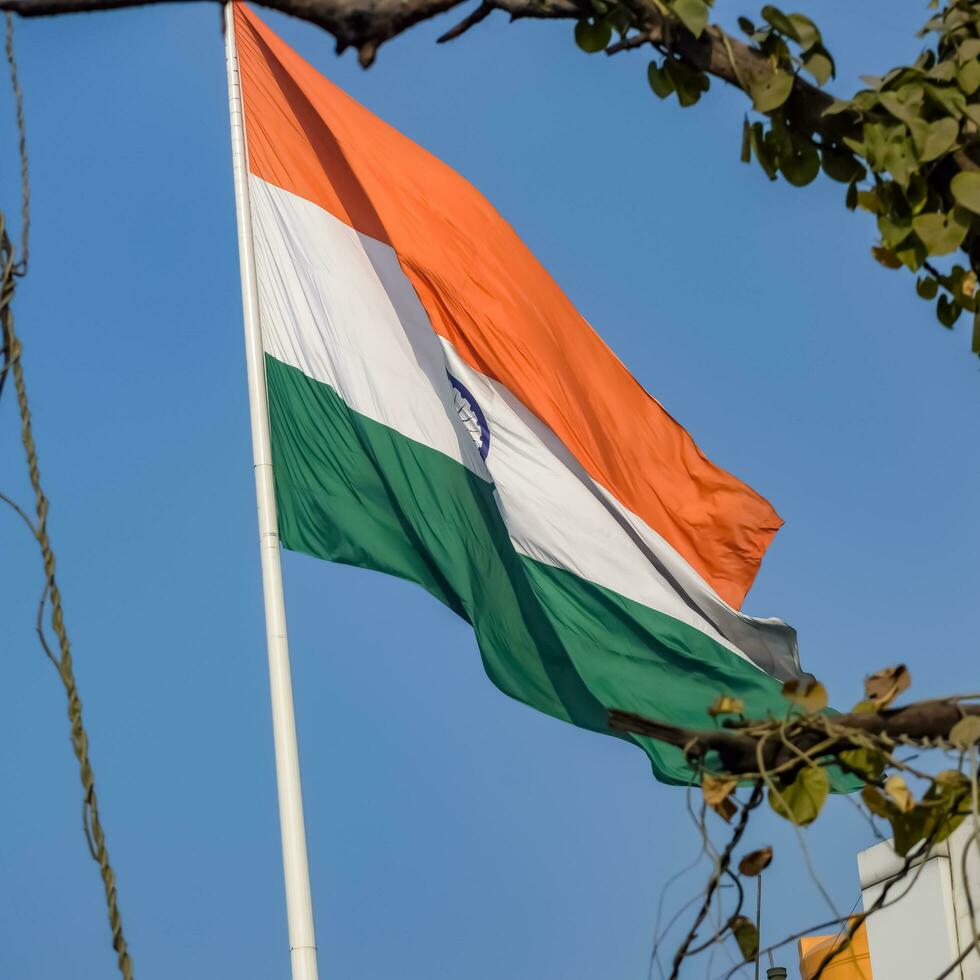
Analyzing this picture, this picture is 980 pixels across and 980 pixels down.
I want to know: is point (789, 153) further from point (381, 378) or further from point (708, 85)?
point (381, 378)

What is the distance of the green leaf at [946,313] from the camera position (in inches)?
141

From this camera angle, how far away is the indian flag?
8.75 m

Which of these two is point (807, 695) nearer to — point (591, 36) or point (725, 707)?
point (725, 707)

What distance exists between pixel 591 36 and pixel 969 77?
2.51 feet

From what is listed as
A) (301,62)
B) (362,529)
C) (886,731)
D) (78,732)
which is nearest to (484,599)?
(362,529)

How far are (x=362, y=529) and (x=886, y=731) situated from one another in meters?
5.95

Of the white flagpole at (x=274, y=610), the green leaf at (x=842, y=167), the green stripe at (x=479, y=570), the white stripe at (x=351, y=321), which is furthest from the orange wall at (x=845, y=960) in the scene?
the green leaf at (x=842, y=167)

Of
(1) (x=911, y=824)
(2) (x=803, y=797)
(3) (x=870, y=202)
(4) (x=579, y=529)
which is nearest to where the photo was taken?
(2) (x=803, y=797)

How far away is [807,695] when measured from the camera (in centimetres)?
268

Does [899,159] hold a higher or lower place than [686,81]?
lower

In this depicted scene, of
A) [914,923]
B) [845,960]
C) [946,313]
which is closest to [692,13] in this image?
[946,313]

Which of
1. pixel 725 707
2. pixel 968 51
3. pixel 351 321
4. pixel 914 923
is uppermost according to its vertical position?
pixel 351 321

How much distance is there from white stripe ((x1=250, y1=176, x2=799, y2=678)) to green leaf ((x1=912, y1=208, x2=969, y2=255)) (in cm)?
594

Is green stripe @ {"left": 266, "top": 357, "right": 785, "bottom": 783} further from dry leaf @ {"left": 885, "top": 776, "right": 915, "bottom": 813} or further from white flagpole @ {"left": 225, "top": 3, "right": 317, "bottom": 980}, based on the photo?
dry leaf @ {"left": 885, "top": 776, "right": 915, "bottom": 813}
